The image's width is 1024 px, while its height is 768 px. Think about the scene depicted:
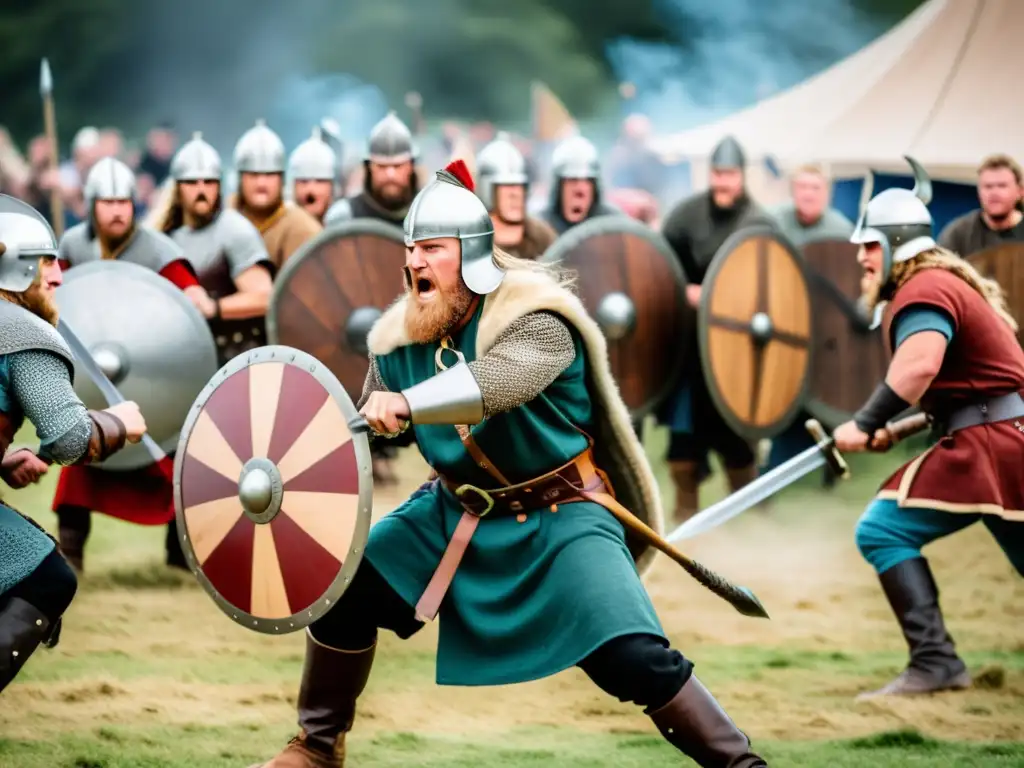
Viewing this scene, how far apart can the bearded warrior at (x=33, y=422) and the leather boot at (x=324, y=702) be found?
1.82 feet

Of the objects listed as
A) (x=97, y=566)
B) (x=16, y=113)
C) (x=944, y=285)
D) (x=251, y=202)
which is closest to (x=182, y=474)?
(x=944, y=285)

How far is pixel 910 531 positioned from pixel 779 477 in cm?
49

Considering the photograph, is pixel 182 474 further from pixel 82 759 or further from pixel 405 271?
pixel 82 759

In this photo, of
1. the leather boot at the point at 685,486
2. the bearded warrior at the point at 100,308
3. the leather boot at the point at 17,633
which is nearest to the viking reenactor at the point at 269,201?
the bearded warrior at the point at 100,308

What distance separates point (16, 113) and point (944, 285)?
20.9 m

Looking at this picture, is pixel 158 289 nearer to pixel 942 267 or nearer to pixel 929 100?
pixel 942 267

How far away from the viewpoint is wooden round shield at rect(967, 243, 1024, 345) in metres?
6.88

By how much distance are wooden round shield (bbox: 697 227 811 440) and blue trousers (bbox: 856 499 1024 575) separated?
6.60 feet

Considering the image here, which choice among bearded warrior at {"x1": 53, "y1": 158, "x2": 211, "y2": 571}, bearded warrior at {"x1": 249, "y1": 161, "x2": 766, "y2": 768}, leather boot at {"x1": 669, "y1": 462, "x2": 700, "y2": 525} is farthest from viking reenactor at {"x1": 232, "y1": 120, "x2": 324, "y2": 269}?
bearded warrior at {"x1": 249, "y1": 161, "x2": 766, "y2": 768}

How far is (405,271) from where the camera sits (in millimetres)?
3754

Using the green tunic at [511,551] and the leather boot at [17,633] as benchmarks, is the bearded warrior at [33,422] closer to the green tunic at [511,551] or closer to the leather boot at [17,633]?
the leather boot at [17,633]

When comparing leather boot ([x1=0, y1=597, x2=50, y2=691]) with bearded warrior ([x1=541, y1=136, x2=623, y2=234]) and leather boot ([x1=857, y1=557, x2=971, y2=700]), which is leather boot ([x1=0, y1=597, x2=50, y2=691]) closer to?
leather boot ([x1=857, y1=557, x2=971, y2=700])

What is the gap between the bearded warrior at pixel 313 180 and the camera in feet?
29.0

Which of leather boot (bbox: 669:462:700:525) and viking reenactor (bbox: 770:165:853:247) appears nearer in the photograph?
leather boot (bbox: 669:462:700:525)
